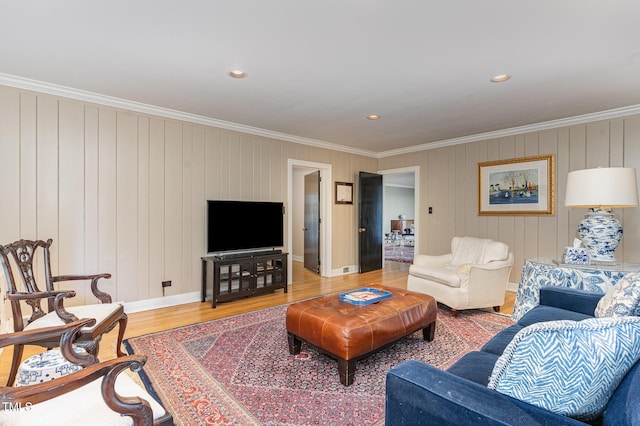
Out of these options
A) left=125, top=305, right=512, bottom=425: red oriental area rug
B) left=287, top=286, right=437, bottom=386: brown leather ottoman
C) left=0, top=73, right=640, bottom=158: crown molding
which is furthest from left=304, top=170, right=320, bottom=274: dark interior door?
left=287, top=286, right=437, bottom=386: brown leather ottoman

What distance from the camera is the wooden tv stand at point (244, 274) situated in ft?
13.1

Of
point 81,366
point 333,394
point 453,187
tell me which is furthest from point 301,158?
point 81,366

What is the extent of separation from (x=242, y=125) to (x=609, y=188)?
13.7 feet

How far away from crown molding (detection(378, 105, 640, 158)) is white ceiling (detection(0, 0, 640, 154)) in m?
0.05

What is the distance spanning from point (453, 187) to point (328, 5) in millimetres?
4204

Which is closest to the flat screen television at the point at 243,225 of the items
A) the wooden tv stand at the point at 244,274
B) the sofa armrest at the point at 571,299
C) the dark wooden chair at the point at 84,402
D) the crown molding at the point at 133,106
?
the wooden tv stand at the point at 244,274

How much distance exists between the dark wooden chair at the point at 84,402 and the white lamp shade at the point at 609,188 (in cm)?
361

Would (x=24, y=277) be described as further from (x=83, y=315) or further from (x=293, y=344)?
(x=293, y=344)

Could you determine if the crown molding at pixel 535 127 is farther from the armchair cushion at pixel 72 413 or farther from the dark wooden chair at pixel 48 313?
the armchair cushion at pixel 72 413

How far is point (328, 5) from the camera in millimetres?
1924

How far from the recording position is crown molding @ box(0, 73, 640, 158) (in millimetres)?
3113

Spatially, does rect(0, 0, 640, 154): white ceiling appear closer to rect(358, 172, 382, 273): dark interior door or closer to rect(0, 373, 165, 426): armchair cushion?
rect(0, 373, 165, 426): armchair cushion

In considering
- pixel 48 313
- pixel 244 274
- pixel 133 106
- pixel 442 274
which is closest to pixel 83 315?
pixel 48 313

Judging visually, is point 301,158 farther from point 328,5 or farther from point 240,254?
point 328,5
